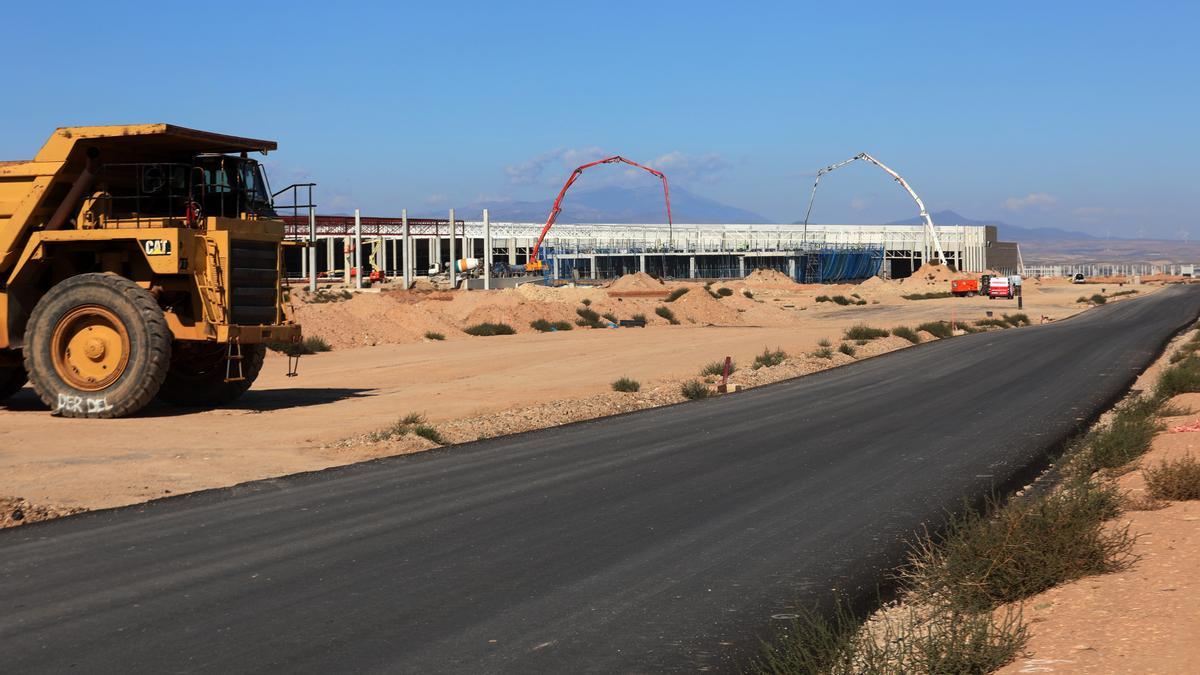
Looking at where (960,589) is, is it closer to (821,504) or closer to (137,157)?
(821,504)

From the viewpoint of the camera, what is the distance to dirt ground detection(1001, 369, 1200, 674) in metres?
6.48

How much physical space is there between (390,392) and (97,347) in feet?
23.7

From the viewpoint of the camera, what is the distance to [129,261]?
765 inches

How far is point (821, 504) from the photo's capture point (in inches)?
476

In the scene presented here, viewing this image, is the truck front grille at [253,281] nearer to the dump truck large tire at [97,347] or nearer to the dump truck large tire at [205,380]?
the dump truck large tire at [97,347]

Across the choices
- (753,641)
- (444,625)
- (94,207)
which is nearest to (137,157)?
(94,207)

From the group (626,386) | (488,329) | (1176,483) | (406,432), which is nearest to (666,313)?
(488,329)

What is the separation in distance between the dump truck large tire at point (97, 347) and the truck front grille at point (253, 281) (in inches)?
45.5

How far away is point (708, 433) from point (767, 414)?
2.77m

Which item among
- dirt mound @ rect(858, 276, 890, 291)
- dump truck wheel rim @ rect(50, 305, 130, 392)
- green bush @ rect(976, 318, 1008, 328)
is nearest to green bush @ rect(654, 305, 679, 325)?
green bush @ rect(976, 318, 1008, 328)

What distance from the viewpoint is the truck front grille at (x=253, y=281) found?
18875 mm

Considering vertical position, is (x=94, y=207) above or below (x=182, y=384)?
above

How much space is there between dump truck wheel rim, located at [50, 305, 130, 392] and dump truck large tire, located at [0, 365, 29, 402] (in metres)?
2.64

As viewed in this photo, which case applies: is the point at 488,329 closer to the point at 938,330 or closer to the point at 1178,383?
the point at 938,330
